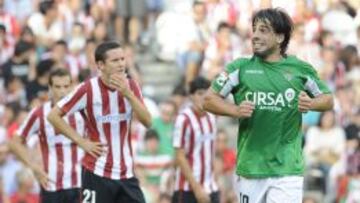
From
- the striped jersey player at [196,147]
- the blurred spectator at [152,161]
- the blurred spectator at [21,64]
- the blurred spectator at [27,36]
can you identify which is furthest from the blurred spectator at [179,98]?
the striped jersey player at [196,147]

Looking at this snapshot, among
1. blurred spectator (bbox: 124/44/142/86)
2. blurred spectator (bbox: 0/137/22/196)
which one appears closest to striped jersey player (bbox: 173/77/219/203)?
blurred spectator (bbox: 0/137/22/196)

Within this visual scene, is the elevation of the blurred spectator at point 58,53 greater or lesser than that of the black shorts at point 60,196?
greater

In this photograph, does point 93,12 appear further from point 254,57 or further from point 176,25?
point 254,57

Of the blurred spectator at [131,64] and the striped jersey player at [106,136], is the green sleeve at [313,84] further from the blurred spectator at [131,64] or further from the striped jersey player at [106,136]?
the blurred spectator at [131,64]

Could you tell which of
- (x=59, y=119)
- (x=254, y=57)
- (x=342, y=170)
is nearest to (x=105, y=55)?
(x=59, y=119)

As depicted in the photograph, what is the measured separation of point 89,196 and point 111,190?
224 mm

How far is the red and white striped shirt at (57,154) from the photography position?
13.9 metres

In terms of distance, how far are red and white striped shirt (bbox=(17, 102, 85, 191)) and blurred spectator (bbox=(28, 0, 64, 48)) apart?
830 centimetres

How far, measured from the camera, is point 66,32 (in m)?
22.7

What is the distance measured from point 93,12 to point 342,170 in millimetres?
6383

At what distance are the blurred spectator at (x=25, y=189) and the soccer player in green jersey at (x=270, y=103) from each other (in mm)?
6449

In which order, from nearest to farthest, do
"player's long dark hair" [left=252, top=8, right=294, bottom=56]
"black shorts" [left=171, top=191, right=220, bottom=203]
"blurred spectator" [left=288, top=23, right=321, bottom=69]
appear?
1. "player's long dark hair" [left=252, top=8, right=294, bottom=56]
2. "black shorts" [left=171, top=191, right=220, bottom=203]
3. "blurred spectator" [left=288, top=23, right=321, bottom=69]

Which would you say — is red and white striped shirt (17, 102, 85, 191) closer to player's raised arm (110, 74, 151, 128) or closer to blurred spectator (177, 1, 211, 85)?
player's raised arm (110, 74, 151, 128)

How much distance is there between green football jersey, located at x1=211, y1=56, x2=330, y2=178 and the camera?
36.0 feet
